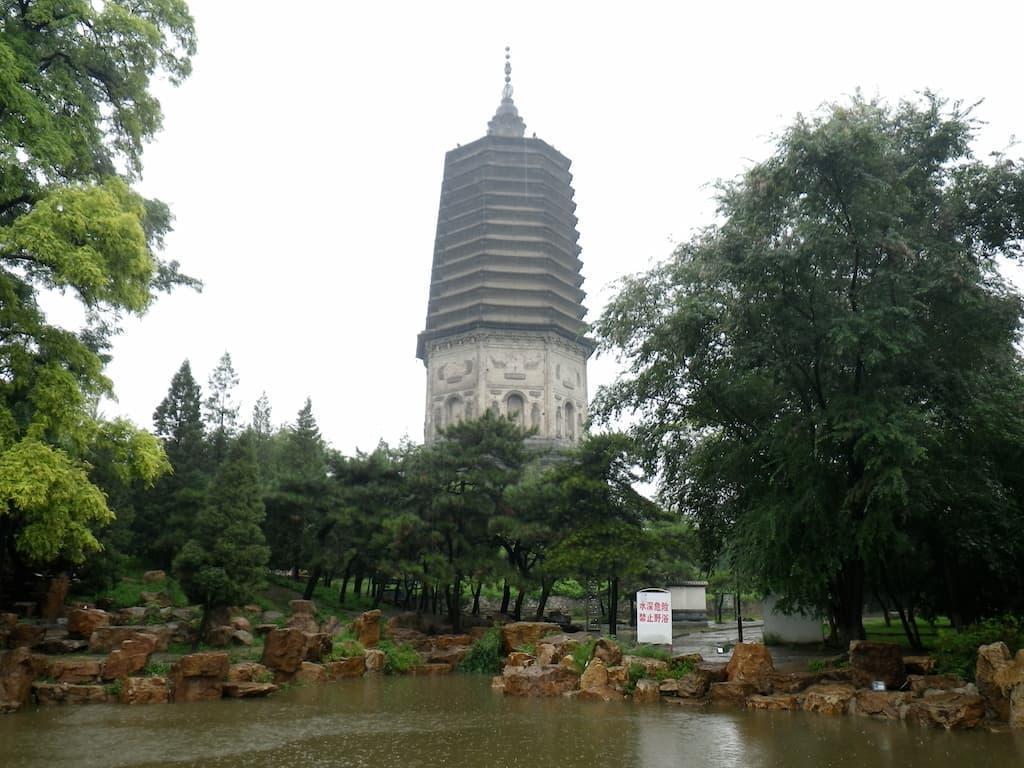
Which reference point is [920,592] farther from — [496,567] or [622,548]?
[496,567]

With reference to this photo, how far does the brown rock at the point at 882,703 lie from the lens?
10.9 meters

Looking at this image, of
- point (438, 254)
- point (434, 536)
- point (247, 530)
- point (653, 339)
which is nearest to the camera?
point (653, 339)

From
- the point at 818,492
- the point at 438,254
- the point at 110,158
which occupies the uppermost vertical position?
the point at 438,254

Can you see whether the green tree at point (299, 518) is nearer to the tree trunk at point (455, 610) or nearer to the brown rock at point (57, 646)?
the tree trunk at point (455, 610)

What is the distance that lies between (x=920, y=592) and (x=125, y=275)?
18690mm

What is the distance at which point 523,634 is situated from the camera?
18672 mm

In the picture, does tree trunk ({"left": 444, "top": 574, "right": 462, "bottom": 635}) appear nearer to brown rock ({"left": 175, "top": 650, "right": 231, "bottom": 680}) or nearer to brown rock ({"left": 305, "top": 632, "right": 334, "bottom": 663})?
brown rock ({"left": 305, "top": 632, "right": 334, "bottom": 663})

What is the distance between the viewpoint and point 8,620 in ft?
51.9

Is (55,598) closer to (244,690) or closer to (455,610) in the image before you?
(244,690)

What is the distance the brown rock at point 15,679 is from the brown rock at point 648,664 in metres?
9.86

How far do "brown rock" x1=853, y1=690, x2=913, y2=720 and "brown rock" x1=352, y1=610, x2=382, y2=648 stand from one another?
11670 mm

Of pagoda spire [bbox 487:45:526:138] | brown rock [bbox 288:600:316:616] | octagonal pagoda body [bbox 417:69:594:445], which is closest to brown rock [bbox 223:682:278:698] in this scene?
brown rock [bbox 288:600:316:616]

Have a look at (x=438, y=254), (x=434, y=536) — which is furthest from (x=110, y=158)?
(x=438, y=254)

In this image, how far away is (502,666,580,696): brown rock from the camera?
46.3 feet
